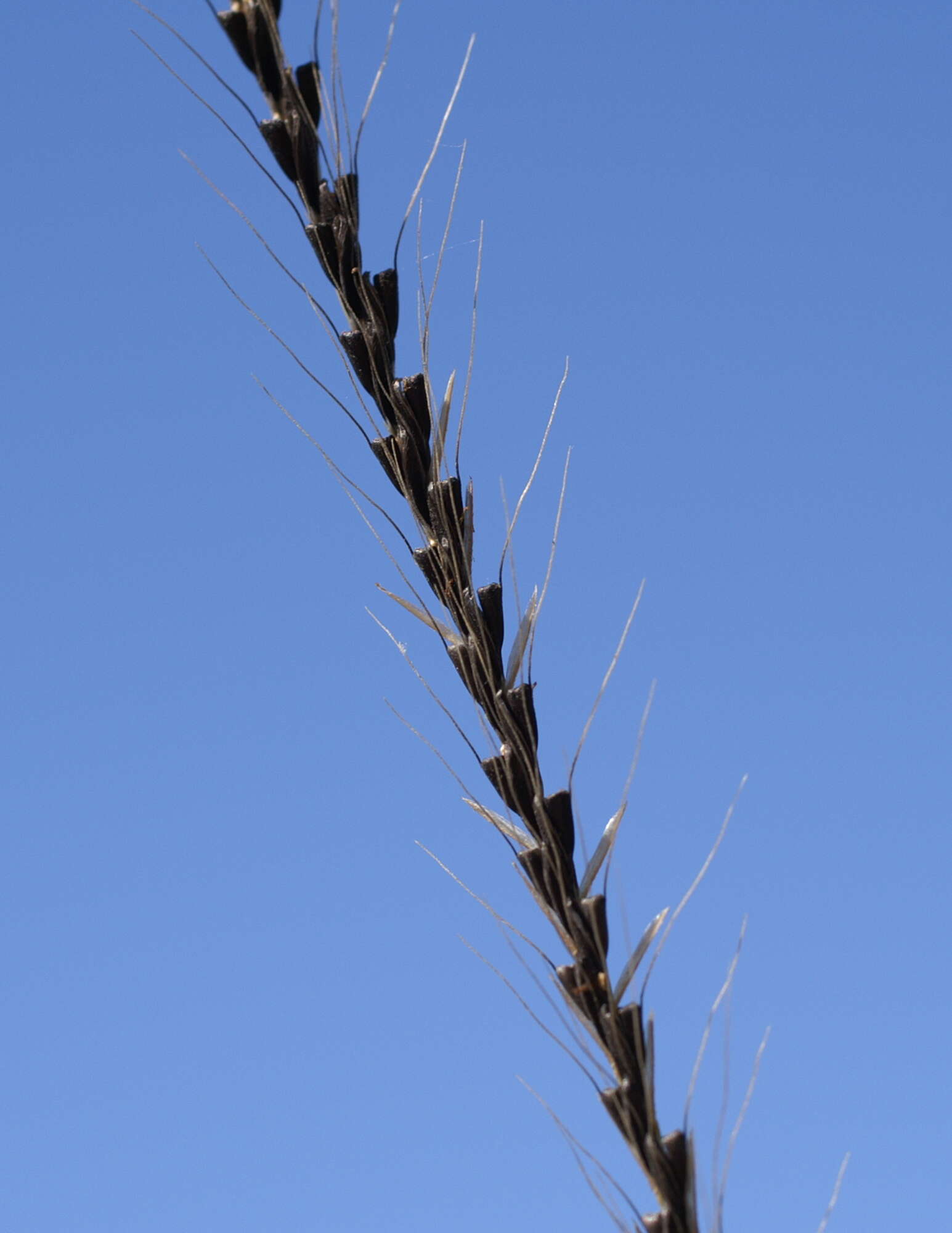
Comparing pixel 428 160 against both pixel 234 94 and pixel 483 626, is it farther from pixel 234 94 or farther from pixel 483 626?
pixel 483 626

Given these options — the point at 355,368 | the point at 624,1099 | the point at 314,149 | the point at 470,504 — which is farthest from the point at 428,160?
the point at 624,1099

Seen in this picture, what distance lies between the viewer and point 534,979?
2.75m

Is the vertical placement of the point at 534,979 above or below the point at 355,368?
below

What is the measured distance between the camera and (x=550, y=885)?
269 cm

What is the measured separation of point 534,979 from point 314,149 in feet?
5.70

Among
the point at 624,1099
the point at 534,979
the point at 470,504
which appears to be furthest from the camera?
the point at 470,504

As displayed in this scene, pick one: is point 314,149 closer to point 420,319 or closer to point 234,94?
point 234,94

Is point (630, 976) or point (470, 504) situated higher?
point (470, 504)

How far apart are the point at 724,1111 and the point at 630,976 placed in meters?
0.40

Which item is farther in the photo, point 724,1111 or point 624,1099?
point 724,1111

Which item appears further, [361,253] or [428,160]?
[428,160]

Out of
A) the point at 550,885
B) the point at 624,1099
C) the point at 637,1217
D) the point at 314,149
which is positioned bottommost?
the point at 637,1217

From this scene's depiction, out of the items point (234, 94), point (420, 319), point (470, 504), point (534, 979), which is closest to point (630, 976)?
point (534, 979)

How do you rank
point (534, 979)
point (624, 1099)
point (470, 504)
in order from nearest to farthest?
1. point (624, 1099)
2. point (534, 979)
3. point (470, 504)
